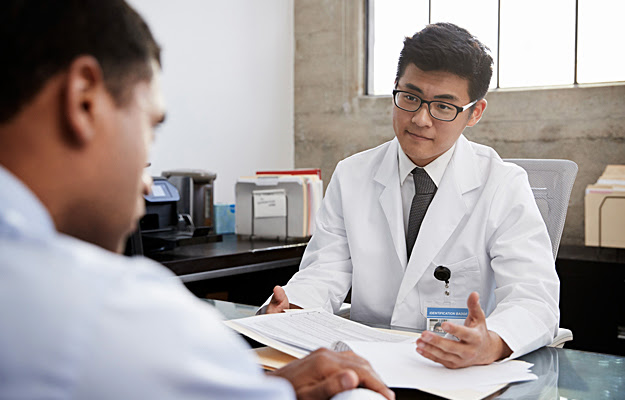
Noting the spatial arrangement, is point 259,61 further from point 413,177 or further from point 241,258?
point 413,177

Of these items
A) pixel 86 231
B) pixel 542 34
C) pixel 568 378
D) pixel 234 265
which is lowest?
pixel 234 265

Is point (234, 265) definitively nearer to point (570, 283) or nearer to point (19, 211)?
point (570, 283)

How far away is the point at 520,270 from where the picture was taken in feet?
5.00

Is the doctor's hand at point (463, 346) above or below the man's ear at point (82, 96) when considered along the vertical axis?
below

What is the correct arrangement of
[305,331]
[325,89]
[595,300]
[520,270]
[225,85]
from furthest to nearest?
[325,89] < [225,85] < [595,300] < [520,270] < [305,331]

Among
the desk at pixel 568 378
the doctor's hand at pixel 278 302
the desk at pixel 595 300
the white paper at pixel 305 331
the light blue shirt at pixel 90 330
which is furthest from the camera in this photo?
the desk at pixel 595 300

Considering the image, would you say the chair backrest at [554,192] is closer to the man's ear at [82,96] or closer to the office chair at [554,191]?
the office chair at [554,191]

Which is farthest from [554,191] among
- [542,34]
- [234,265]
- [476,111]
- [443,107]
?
[542,34]

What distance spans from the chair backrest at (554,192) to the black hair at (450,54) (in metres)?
0.34

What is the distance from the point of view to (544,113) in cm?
421

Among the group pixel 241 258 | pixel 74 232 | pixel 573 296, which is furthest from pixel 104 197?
pixel 573 296

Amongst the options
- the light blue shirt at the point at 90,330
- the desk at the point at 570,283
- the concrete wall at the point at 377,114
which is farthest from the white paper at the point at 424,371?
the concrete wall at the point at 377,114

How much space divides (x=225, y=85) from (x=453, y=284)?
3.23 meters

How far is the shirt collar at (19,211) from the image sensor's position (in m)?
0.42
